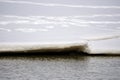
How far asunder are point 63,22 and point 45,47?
27.9 inches

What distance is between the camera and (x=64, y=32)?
473cm

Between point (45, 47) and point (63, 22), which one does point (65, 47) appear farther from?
point (63, 22)

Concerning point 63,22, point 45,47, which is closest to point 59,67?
point 45,47

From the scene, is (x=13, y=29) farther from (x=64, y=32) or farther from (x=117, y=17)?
(x=117, y=17)

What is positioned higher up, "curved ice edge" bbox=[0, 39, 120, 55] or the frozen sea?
the frozen sea

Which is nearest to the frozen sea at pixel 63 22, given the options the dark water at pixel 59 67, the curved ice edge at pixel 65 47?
the curved ice edge at pixel 65 47

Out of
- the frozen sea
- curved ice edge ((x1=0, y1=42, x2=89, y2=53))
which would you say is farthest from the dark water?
the frozen sea

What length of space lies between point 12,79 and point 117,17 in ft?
8.51

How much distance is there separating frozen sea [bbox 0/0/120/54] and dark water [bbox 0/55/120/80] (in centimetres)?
26

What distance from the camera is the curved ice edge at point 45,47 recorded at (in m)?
4.25

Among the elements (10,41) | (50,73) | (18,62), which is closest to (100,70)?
(50,73)

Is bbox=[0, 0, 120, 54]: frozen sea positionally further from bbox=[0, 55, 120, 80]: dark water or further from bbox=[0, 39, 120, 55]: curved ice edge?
bbox=[0, 55, 120, 80]: dark water

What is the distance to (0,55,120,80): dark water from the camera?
340cm

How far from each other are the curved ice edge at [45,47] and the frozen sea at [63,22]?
6cm
